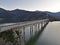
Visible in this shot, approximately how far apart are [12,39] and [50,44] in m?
10.8

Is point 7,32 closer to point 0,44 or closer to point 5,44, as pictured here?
point 5,44

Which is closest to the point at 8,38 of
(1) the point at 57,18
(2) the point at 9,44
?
(2) the point at 9,44

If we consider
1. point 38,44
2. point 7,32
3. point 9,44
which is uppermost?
point 7,32

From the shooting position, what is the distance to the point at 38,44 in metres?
20.6

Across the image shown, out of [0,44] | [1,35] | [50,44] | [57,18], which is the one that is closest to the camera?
[0,44]

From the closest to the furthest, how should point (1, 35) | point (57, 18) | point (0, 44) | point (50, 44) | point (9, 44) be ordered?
1. point (0, 44)
2. point (1, 35)
3. point (9, 44)
4. point (50, 44)
5. point (57, 18)

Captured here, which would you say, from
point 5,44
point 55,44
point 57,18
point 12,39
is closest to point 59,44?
point 55,44

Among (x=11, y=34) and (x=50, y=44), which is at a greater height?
(x=11, y=34)

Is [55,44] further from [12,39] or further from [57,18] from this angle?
[57,18]

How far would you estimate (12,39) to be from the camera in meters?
9.96

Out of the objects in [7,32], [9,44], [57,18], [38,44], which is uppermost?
[7,32]

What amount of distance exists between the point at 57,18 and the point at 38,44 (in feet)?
394

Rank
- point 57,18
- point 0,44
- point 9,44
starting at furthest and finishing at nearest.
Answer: point 57,18
point 9,44
point 0,44

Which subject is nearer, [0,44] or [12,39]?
[0,44]
